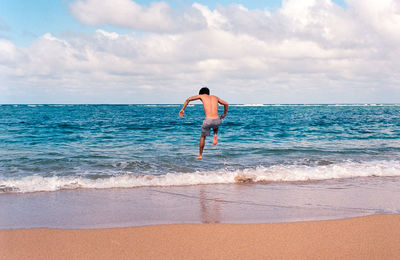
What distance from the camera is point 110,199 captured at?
634 cm

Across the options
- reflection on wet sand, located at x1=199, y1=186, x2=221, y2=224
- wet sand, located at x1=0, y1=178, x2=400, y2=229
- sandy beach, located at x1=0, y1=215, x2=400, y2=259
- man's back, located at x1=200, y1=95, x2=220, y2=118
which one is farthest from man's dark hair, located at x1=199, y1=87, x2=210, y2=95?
sandy beach, located at x1=0, y1=215, x2=400, y2=259

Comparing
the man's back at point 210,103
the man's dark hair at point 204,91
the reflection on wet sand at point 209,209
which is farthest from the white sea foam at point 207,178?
the man's dark hair at point 204,91

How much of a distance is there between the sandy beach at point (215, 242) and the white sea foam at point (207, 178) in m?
3.02

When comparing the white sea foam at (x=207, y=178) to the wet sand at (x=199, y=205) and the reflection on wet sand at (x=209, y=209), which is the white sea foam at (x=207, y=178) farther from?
the reflection on wet sand at (x=209, y=209)

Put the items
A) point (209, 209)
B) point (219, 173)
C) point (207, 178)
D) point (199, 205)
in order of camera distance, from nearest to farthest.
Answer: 1. point (209, 209)
2. point (199, 205)
3. point (207, 178)
4. point (219, 173)

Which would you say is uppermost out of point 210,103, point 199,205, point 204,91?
point 204,91

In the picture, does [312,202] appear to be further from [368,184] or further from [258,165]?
[258,165]

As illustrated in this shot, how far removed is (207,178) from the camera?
8.27 m

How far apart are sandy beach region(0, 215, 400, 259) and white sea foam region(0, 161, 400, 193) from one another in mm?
3019

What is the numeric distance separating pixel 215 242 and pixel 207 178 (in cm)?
421

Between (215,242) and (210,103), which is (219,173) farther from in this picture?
(215,242)

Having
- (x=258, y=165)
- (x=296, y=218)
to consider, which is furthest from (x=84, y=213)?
(x=258, y=165)

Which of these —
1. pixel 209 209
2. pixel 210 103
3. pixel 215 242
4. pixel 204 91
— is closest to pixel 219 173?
pixel 210 103

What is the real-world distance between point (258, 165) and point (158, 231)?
650 centimetres
